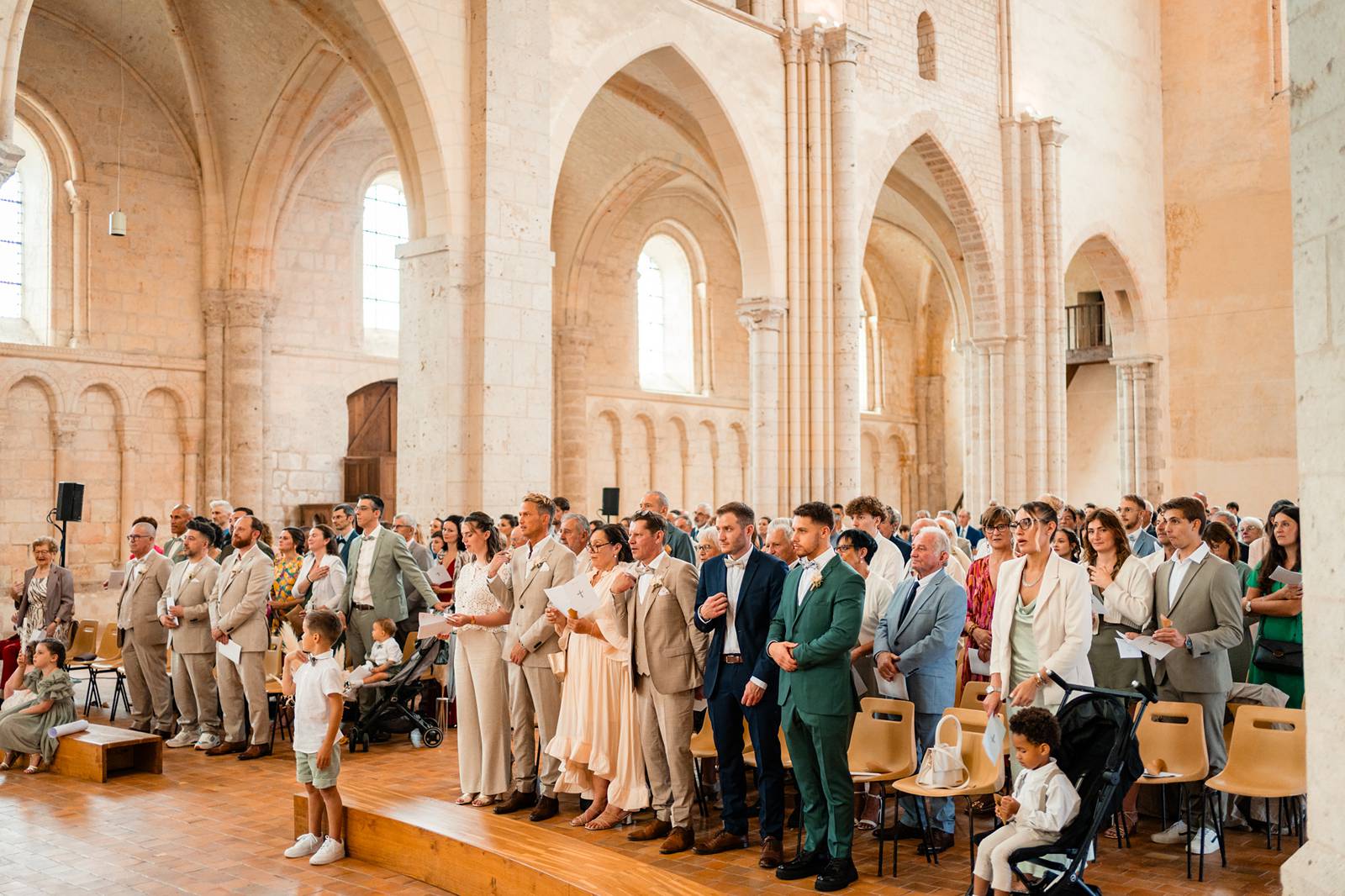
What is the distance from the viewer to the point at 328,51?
15.2 metres

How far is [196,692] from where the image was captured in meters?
8.25

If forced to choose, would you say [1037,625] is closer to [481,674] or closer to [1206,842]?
[1206,842]

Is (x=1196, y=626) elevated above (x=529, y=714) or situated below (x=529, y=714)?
above

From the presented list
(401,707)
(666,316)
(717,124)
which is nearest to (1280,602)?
(401,707)

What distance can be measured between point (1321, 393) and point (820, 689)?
300 centimetres

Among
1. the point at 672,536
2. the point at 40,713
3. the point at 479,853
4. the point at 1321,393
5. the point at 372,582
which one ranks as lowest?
the point at 479,853

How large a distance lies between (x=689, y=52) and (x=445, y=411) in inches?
236

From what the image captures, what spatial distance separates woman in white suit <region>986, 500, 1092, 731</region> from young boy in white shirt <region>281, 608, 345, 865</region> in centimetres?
309

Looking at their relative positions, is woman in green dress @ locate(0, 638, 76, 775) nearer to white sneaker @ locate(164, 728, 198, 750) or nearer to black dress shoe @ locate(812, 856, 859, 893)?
white sneaker @ locate(164, 728, 198, 750)

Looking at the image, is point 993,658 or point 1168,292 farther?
point 1168,292

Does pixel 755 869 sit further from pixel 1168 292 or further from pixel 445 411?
pixel 1168 292

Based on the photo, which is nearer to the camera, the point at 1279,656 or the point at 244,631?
the point at 1279,656

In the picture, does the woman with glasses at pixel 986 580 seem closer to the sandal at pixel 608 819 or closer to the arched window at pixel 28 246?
the sandal at pixel 608 819

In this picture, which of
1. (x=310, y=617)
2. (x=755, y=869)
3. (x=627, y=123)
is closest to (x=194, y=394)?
(x=627, y=123)
